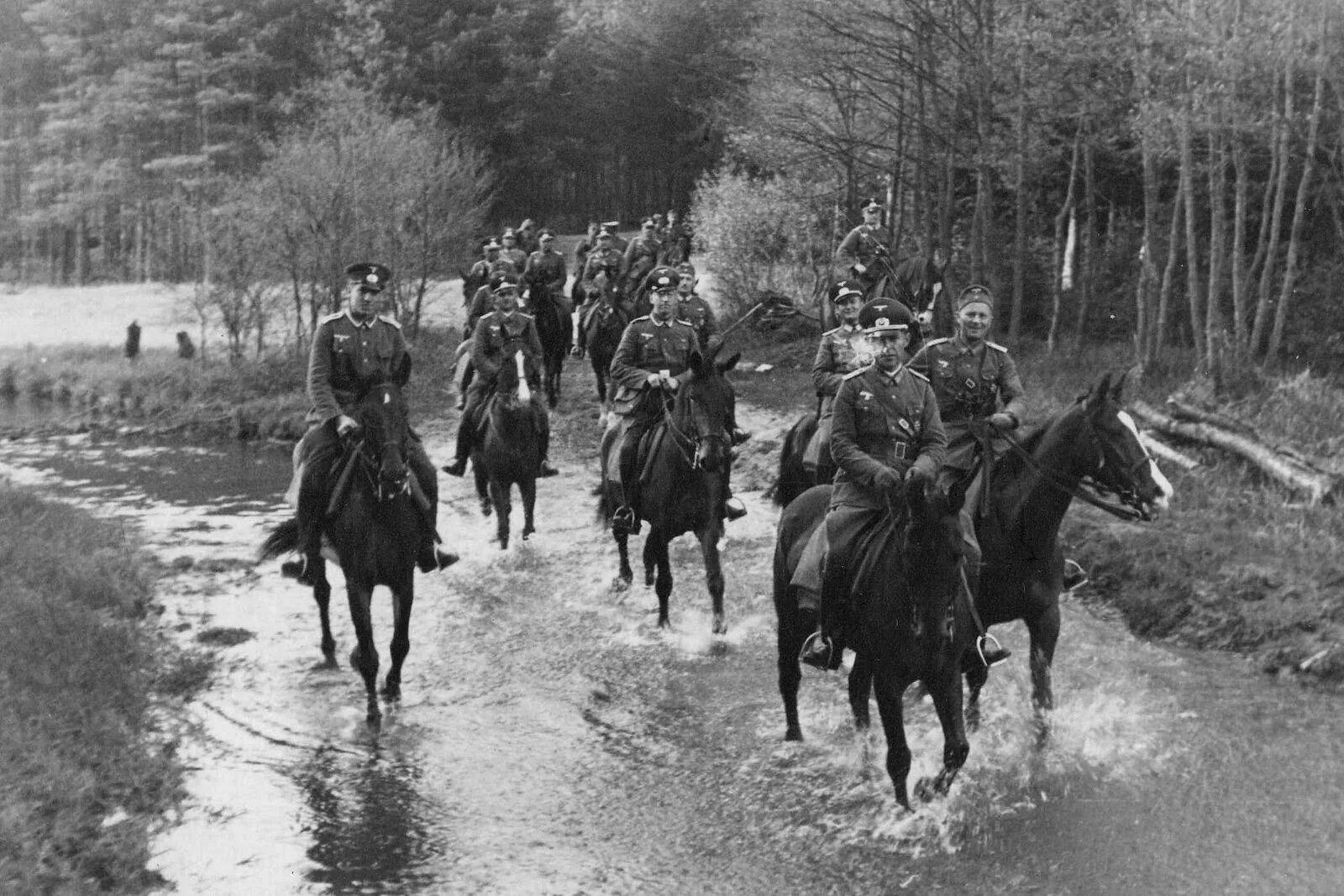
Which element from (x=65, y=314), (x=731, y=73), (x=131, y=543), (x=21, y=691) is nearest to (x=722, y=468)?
(x=21, y=691)

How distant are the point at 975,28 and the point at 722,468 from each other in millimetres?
12459

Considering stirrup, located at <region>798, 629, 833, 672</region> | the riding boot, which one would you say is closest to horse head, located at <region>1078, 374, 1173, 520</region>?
stirrup, located at <region>798, 629, 833, 672</region>

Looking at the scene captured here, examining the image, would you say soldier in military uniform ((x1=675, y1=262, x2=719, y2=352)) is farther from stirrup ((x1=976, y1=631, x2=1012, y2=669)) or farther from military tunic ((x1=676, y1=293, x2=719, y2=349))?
stirrup ((x1=976, y1=631, x2=1012, y2=669))

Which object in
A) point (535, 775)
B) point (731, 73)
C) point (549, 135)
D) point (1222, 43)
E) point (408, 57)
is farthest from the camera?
point (549, 135)

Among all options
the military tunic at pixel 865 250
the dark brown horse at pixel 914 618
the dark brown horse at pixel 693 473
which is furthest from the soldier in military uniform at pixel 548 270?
the dark brown horse at pixel 914 618

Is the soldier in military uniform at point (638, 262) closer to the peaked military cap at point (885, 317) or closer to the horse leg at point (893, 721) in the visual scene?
the peaked military cap at point (885, 317)

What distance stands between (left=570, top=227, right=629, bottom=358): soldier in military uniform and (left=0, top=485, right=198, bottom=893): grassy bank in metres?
12.2

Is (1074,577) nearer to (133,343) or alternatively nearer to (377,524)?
(377,524)

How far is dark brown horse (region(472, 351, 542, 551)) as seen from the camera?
653 inches

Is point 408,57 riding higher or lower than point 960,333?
higher

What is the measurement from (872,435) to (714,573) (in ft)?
13.5

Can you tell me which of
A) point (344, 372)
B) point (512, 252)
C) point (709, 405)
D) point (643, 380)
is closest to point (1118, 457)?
point (709, 405)

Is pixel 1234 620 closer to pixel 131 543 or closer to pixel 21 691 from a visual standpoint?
pixel 21 691

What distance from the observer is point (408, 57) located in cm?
5175
